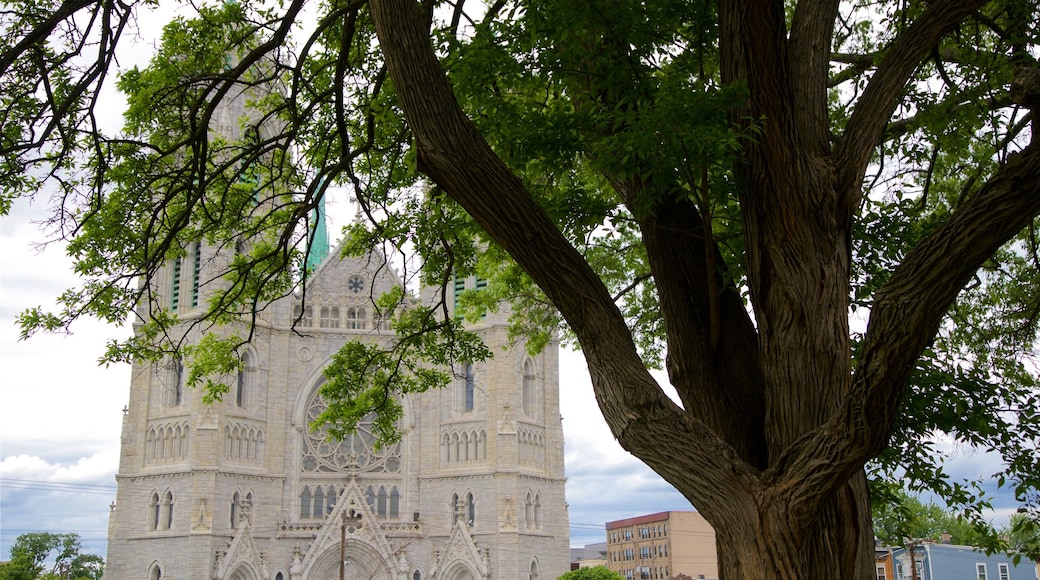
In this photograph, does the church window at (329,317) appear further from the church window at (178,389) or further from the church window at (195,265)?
the church window at (178,389)

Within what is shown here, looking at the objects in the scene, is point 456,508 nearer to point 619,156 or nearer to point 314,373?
point 314,373

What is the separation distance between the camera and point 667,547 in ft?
246

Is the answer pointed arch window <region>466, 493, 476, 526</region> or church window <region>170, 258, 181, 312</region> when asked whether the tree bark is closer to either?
pointed arch window <region>466, 493, 476, 526</region>

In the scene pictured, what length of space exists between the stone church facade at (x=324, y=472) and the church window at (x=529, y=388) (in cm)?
7

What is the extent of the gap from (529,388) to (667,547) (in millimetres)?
37726

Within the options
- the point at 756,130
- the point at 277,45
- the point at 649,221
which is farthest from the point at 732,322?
the point at 277,45

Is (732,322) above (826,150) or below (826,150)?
below

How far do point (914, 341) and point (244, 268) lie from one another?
6951mm

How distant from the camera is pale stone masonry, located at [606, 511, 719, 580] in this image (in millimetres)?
74125

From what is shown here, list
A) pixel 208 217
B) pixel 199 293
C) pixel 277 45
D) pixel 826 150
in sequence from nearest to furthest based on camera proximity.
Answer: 1. pixel 826 150
2. pixel 277 45
3. pixel 208 217
4. pixel 199 293

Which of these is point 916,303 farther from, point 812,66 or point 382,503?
point 382,503

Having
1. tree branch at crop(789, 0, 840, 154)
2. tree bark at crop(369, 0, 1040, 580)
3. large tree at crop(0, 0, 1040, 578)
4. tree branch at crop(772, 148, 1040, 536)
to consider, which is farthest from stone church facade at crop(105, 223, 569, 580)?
tree branch at crop(772, 148, 1040, 536)

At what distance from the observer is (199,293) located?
3928 centimetres

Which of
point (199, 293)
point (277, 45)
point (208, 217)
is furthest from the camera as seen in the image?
point (199, 293)
